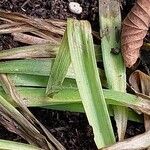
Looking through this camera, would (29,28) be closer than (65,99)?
No

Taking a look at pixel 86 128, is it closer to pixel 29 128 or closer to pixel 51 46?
pixel 29 128

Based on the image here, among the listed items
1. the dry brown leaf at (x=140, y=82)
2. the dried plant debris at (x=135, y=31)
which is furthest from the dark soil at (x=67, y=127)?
the dried plant debris at (x=135, y=31)

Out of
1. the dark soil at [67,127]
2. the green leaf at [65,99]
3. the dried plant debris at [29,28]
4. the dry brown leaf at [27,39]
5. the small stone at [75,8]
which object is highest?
the small stone at [75,8]

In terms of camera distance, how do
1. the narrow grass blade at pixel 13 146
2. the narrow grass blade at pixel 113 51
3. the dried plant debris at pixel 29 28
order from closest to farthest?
the narrow grass blade at pixel 13 146
the narrow grass blade at pixel 113 51
the dried plant debris at pixel 29 28

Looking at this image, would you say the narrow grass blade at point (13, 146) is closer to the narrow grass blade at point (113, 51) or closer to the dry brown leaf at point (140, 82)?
the narrow grass blade at point (113, 51)

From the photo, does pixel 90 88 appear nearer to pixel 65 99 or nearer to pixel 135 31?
pixel 65 99

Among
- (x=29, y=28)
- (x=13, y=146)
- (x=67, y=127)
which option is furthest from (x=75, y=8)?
(x=13, y=146)
